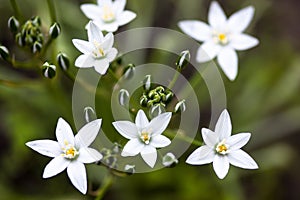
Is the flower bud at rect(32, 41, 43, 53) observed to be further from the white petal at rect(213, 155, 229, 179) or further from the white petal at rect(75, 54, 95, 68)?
the white petal at rect(213, 155, 229, 179)

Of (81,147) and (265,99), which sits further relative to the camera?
(265,99)

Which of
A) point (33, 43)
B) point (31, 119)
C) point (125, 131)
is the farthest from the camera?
point (31, 119)

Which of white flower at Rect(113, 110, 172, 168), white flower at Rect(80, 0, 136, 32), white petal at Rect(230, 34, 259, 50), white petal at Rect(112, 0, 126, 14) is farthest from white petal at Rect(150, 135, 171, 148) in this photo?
white petal at Rect(230, 34, 259, 50)

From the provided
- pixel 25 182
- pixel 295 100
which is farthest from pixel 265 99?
pixel 25 182

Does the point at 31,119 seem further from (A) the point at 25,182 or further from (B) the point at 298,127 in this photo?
(B) the point at 298,127

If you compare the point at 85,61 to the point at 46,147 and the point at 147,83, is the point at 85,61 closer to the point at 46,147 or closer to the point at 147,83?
the point at 147,83

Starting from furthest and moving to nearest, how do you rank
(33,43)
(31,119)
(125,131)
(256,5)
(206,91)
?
(256,5) → (206,91) → (31,119) → (33,43) → (125,131)

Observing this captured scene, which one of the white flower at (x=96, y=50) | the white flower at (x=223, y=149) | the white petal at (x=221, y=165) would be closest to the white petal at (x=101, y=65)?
the white flower at (x=96, y=50)
